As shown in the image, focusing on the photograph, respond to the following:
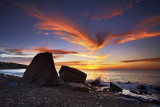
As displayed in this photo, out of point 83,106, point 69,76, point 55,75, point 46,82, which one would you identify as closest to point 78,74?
point 69,76

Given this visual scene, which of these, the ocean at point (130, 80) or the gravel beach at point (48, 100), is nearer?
the gravel beach at point (48, 100)

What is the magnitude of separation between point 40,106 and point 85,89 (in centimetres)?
801

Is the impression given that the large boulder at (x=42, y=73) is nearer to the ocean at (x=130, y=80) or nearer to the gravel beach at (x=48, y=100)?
the gravel beach at (x=48, y=100)

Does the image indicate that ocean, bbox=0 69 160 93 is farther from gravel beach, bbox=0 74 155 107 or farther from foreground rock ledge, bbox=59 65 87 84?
gravel beach, bbox=0 74 155 107

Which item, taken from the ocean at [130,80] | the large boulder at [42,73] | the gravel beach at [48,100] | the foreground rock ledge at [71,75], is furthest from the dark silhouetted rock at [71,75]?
the ocean at [130,80]

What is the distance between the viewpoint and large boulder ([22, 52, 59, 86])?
46.5 ft

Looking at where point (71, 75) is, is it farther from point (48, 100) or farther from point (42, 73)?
point (48, 100)

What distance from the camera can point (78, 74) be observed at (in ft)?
64.5

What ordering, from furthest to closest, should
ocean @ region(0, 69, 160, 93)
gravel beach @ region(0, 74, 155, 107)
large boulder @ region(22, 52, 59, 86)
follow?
ocean @ region(0, 69, 160, 93) < large boulder @ region(22, 52, 59, 86) < gravel beach @ region(0, 74, 155, 107)

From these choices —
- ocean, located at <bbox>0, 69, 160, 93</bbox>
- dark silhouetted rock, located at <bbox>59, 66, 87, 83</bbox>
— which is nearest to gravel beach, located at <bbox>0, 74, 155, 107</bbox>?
dark silhouetted rock, located at <bbox>59, 66, 87, 83</bbox>

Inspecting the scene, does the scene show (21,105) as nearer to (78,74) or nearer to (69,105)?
(69,105)

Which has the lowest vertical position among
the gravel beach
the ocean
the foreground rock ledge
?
the ocean

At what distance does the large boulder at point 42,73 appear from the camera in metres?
14.2

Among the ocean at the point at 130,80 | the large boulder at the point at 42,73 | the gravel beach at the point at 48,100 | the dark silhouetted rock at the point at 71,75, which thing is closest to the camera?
the gravel beach at the point at 48,100
